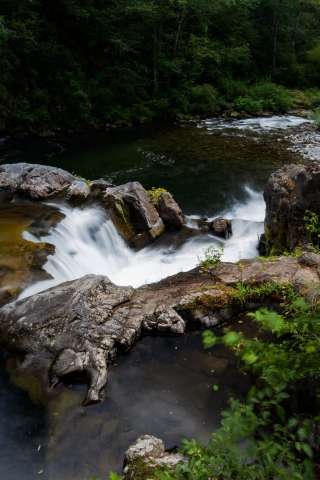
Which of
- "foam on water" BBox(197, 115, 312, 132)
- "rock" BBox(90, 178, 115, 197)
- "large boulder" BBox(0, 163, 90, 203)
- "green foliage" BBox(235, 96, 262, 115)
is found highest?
"large boulder" BBox(0, 163, 90, 203)

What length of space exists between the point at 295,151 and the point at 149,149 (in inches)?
228

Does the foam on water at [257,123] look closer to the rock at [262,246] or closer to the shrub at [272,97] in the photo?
the shrub at [272,97]

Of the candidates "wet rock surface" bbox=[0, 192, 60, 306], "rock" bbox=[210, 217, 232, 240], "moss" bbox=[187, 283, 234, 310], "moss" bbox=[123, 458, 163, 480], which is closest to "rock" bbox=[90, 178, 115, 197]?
"wet rock surface" bbox=[0, 192, 60, 306]

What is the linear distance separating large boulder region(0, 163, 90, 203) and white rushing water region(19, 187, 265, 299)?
0.67 meters

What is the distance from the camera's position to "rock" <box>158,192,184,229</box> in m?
9.07

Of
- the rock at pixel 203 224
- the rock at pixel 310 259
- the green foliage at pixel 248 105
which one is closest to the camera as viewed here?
the rock at pixel 310 259

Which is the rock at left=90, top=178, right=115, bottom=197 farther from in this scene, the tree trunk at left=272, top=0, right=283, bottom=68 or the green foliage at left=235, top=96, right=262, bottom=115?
the tree trunk at left=272, top=0, right=283, bottom=68

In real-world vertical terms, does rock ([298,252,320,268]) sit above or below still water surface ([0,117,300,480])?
above

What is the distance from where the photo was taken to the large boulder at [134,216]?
8711mm

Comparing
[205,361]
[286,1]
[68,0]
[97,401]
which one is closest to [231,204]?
[205,361]

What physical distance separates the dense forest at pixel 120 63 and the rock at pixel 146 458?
15072 mm

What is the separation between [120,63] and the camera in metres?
20.1

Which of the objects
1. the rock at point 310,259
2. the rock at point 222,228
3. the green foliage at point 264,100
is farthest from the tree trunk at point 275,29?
the rock at point 310,259

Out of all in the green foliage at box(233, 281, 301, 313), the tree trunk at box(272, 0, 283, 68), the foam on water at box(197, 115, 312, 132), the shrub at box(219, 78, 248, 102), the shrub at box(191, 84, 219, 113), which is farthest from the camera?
the tree trunk at box(272, 0, 283, 68)
